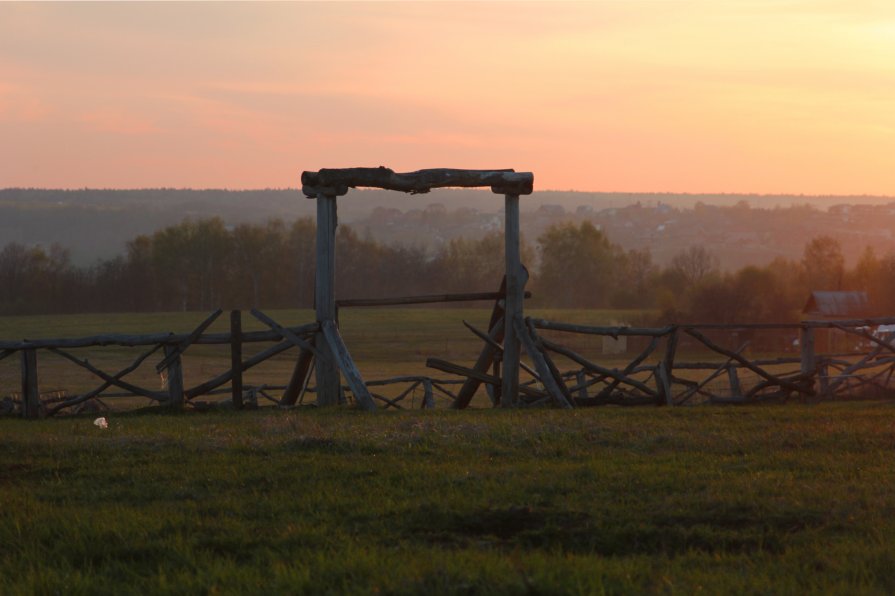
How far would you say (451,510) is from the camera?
8086 mm

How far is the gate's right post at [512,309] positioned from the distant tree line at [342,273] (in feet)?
233

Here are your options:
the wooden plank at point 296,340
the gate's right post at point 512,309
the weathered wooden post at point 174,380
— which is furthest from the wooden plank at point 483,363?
the weathered wooden post at point 174,380

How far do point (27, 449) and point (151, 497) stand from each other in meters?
2.97

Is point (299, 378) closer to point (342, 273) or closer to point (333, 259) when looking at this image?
point (333, 259)

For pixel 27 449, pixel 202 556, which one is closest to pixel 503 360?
pixel 27 449

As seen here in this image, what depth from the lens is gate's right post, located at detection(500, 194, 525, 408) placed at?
56.9 feet

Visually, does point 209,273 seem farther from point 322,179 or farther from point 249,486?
point 249,486

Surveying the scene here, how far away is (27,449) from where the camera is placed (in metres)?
11.2

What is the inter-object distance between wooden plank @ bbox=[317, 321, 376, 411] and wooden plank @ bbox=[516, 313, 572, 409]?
2.48 meters

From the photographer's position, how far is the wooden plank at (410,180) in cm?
1647

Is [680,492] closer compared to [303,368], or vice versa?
[680,492]

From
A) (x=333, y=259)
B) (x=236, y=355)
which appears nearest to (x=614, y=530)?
(x=333, y=259)

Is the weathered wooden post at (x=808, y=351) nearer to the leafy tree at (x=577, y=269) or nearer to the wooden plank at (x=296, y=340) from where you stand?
the wooden plank at (x=296, y=340)

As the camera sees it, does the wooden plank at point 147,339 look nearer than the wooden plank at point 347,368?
No
